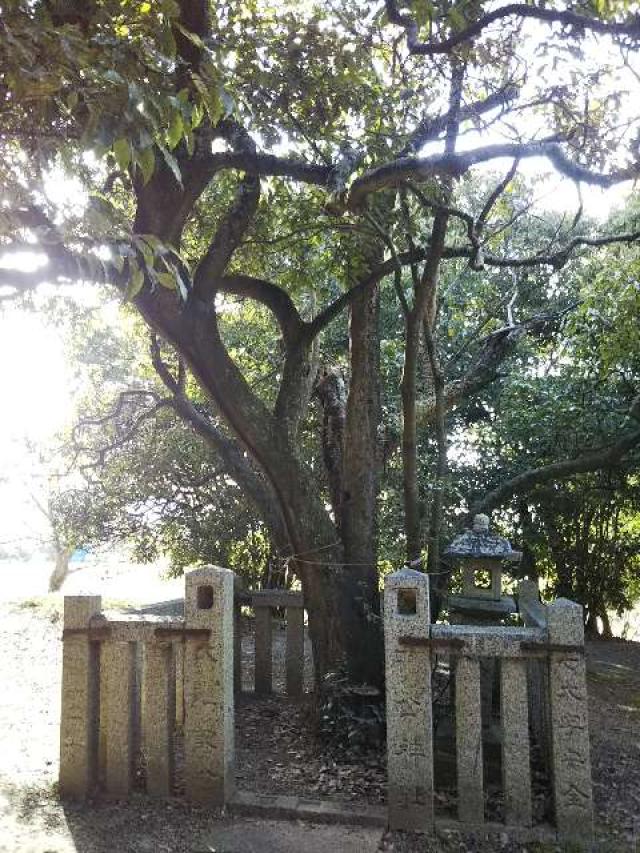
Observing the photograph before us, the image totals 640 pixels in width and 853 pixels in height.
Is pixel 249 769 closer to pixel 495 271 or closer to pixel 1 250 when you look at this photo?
pixel 1 250

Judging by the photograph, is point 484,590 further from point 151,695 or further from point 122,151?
point 122,151

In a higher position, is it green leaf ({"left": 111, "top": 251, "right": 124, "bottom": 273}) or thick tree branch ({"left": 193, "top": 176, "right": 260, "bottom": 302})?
thick tree branch ({"left": 193, "top": 176, "right": 260, "bottom": 302})

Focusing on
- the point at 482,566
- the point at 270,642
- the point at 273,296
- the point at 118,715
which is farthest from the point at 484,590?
the point at 273,296

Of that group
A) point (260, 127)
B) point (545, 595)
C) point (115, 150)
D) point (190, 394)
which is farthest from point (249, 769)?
point (545, 595)

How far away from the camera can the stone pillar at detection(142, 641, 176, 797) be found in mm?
4324

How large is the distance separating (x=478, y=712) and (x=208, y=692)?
5.24ft

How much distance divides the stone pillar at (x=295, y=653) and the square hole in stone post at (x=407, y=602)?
2840 mm

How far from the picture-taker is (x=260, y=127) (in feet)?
20.0

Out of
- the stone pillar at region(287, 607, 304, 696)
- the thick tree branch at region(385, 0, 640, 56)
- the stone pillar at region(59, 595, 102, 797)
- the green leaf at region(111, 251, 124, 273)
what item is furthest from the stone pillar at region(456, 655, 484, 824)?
the thick tree branch at region(385, 0, 640, 56)

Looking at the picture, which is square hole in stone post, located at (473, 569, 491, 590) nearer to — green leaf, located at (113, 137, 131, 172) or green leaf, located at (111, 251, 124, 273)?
green leaf, located at (111, 251, 124, 273)

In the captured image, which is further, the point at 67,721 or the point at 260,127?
the point at 260,127

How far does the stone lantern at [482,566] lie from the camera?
5.23 metres

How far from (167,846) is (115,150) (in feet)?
11.5

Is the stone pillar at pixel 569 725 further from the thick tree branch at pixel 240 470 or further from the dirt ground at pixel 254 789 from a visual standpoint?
the thick tree branch at pixel 240 470
